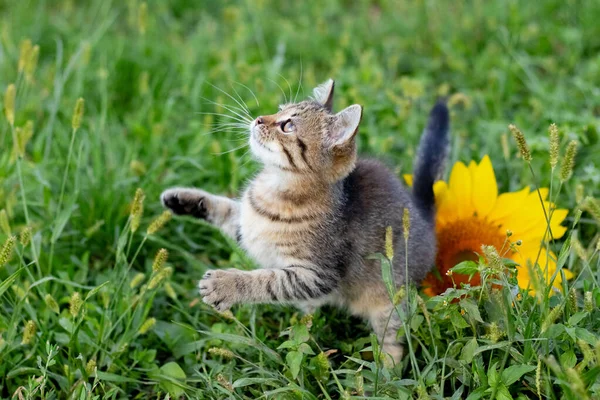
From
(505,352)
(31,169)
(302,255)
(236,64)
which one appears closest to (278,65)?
(236,64)

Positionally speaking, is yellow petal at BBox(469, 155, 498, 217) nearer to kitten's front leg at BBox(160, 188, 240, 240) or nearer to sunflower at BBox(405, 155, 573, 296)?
sunflower at BBox(405, 155, 573, 296)

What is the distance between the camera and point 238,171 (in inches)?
161

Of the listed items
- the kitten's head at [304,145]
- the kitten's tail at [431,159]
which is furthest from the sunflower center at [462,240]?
the kitten's head at [304,145]

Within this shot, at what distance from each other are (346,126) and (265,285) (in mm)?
729

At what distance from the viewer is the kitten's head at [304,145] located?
10.0 ft

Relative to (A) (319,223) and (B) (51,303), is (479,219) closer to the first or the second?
(A) (319,223)

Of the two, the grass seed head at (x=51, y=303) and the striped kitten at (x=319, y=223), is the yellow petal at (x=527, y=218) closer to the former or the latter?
the striped kitten at (x=319, y=223)

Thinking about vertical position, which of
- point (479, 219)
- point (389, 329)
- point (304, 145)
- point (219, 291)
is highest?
point (304, 145)

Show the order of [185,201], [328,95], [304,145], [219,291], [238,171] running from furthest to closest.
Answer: [238,171]
[185,201]
[328,95]
[304,145]
[219,291]

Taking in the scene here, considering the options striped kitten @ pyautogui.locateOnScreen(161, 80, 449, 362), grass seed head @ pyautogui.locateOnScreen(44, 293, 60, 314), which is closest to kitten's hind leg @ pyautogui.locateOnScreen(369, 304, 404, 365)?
striped kitten @ pyautogui.locateOnScreen(161, 80, 449, 362)

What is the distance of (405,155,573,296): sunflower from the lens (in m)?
3.53

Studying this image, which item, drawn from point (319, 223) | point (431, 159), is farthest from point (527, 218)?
point (319, 223)

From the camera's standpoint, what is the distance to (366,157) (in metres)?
3.62

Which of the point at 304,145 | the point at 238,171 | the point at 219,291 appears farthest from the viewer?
the point at 238,171
